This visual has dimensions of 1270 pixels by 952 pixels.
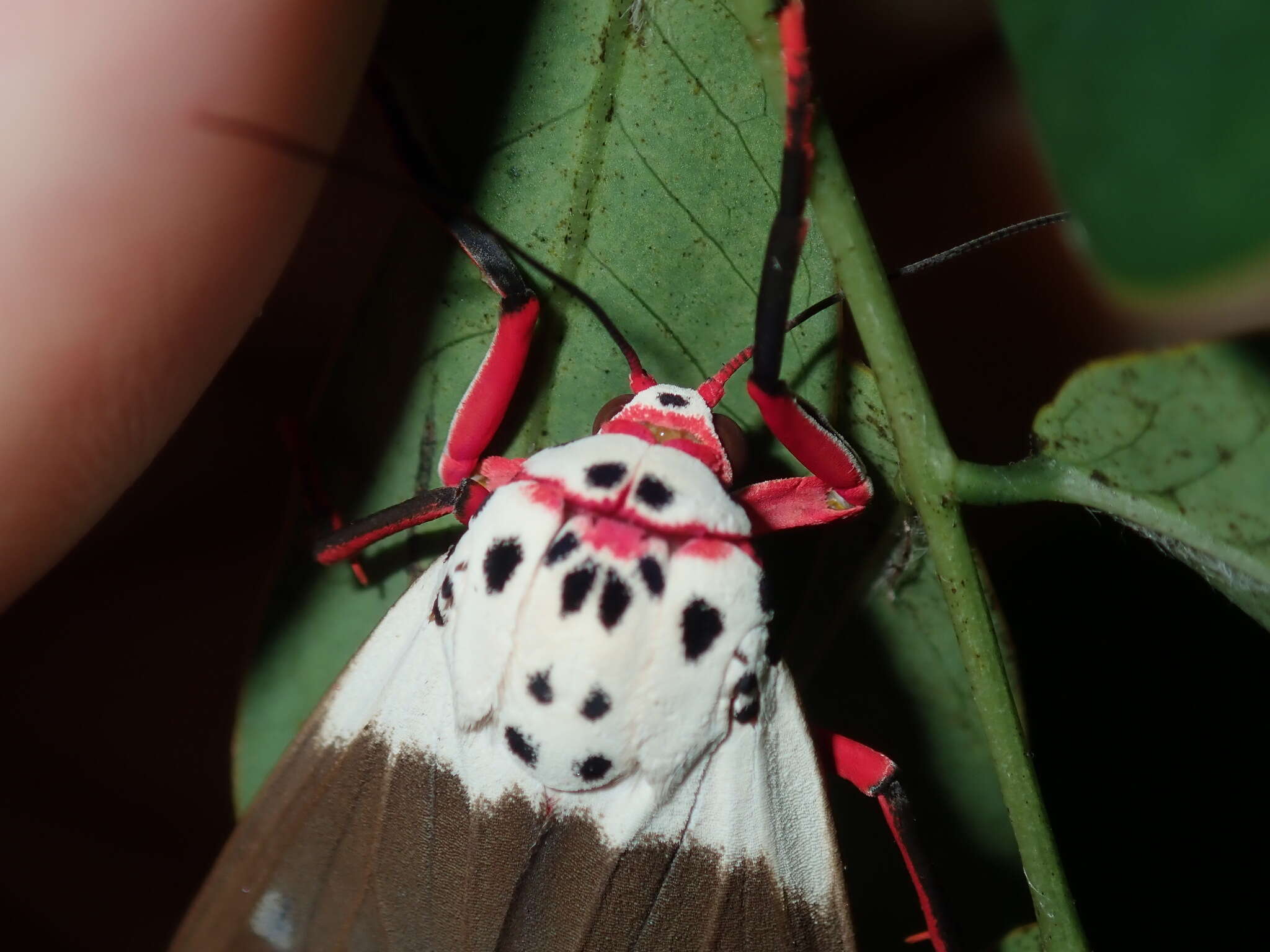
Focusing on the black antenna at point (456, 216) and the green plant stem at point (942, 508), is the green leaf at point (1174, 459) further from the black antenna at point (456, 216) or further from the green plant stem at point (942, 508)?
the black antenna at point (456, 216)

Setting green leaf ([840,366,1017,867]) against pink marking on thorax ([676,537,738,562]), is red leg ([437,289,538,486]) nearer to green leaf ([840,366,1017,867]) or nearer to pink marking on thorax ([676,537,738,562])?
pink marking on thorax ([676,537,738,562])

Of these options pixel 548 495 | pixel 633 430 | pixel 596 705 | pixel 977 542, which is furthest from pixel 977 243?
pixel 977 542

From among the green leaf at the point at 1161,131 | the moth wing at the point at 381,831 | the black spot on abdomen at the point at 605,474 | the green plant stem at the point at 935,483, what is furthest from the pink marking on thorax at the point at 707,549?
the green leaf at the point at 1161,131

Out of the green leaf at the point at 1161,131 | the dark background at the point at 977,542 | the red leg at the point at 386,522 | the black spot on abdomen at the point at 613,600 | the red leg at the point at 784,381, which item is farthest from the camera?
the dark background at the point at 977,542

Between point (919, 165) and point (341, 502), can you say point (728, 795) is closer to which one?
point (341, 502)

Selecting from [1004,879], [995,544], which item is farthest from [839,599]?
[995,544]

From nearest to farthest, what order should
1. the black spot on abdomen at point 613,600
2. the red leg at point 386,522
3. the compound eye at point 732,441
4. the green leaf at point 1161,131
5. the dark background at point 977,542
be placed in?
the green leaf at point 1161,131 < the black spot on abdomen at point 613,600 < the compound eye at point 732,441 < the red leg at point 386,522 < the dark background at point 977,542

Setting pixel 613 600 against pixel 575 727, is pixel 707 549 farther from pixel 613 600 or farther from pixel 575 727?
pixel 575 727
